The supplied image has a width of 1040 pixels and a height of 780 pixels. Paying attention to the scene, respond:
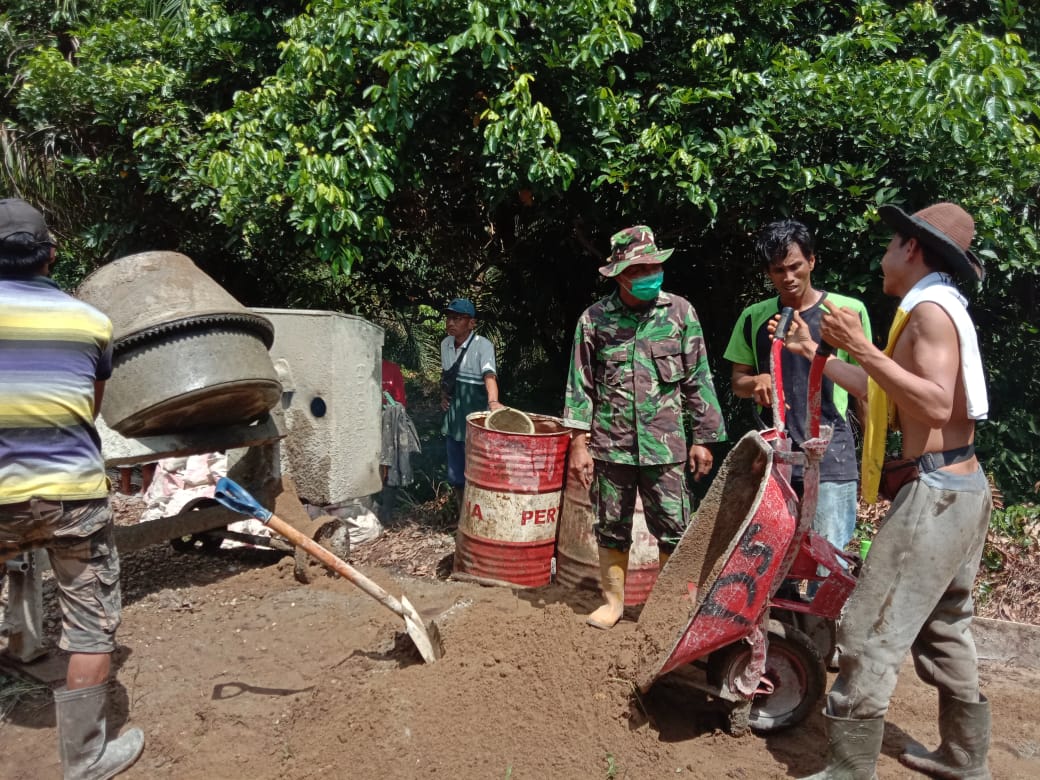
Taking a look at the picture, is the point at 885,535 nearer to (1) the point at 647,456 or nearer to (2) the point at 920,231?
(2) the point at 920,231

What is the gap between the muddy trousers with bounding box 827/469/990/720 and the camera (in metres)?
2.71

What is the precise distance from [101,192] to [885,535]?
7.72m

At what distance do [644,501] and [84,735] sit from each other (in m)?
2.67

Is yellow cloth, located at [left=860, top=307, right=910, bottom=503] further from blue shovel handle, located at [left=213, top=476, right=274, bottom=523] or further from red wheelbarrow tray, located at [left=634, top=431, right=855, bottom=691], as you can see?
blue shovel handle, located at [left=213, top=476, right=274, bottom=523]

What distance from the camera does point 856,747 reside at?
278 cm

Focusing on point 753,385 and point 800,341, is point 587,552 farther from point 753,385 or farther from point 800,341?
point 800,341

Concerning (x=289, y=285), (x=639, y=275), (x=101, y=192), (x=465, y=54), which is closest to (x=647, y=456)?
(x=639, y=275)

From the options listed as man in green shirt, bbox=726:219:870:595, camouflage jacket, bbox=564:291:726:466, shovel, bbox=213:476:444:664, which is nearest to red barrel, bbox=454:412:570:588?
camouflage jacket, bbox=564:291:726:466

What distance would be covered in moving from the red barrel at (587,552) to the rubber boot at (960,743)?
1.84 meters

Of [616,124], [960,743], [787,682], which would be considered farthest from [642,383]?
[616,124]

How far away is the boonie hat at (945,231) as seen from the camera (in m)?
2.70

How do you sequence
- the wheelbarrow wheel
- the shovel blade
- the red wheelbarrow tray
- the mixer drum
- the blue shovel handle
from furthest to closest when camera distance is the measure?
the mixer drum
the shovel blade
the blue shovel handle
the wheelbarrow wheel
the red wheelbarrow tray

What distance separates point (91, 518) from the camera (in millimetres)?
3156

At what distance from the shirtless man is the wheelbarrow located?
0.30m
